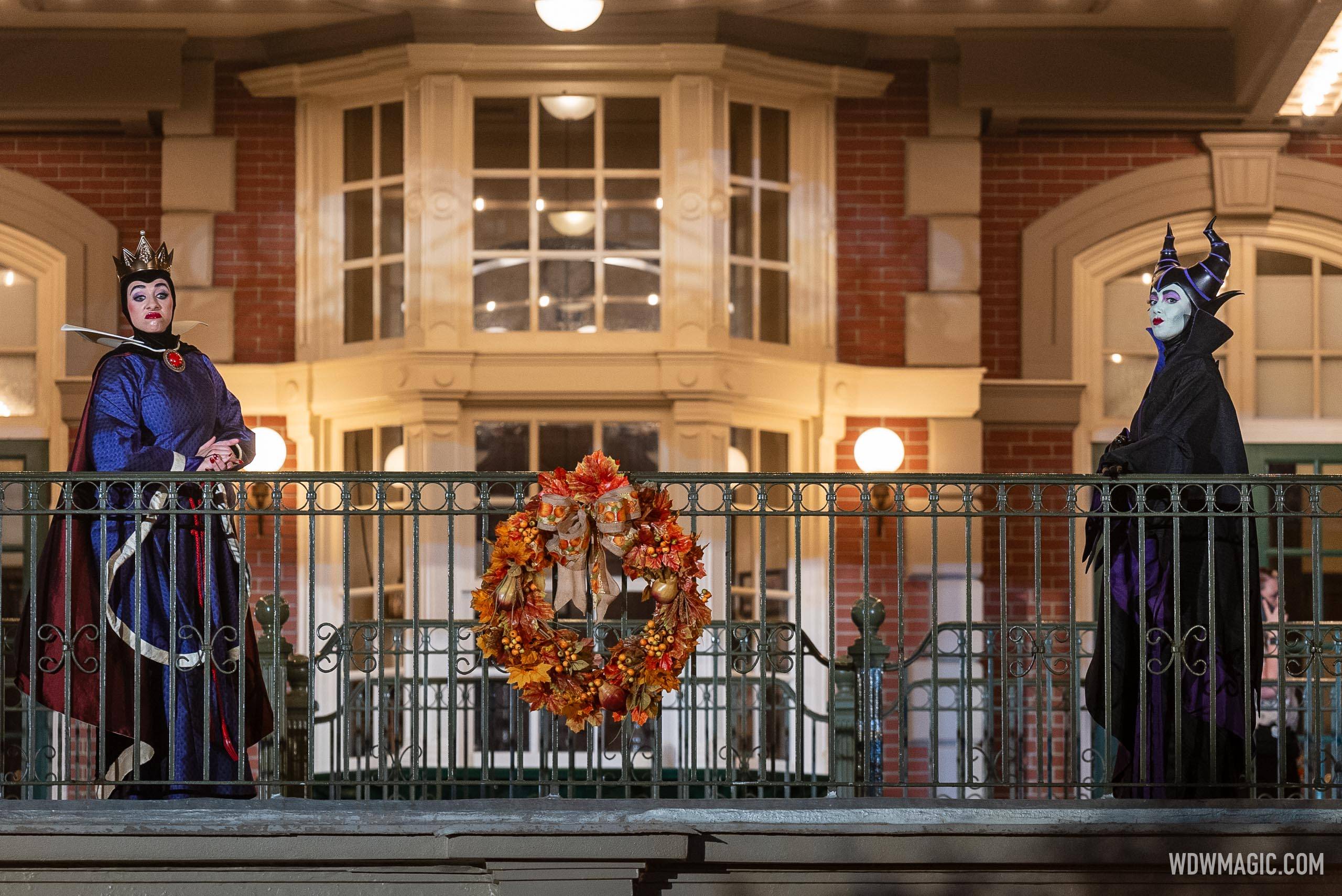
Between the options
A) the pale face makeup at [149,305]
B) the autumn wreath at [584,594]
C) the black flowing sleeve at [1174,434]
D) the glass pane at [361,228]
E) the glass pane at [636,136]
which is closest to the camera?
the autumn wreath at [584,594]

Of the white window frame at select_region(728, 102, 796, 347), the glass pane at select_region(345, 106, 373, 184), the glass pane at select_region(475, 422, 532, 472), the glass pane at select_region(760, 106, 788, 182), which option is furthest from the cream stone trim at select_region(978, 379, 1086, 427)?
the glass pane at select_region(345, 106, 373, 184)

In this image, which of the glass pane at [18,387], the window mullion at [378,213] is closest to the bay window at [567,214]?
the window mullion at [378,213]

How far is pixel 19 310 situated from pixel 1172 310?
712cm

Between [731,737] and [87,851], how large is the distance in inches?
79.9

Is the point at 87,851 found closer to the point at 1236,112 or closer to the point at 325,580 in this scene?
the point at 325,580

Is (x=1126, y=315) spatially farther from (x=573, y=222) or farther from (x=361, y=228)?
(x=361, y=228)

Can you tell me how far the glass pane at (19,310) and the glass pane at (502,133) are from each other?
2.88m

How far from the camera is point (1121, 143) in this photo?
35.4 feet

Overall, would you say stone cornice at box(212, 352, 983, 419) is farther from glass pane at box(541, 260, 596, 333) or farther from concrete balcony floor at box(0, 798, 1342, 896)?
concrete balcony floor at box(0, 798, 1342, 896)

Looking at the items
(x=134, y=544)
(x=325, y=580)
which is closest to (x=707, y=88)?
(x=325, y=580)

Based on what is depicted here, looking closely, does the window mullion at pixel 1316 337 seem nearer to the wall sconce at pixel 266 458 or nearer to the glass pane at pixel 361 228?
the glass pane at pixel 361 228

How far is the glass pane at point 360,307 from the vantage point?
1045 cm

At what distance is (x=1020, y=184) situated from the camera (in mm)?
10766

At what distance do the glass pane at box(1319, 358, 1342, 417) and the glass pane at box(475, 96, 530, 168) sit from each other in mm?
4833
